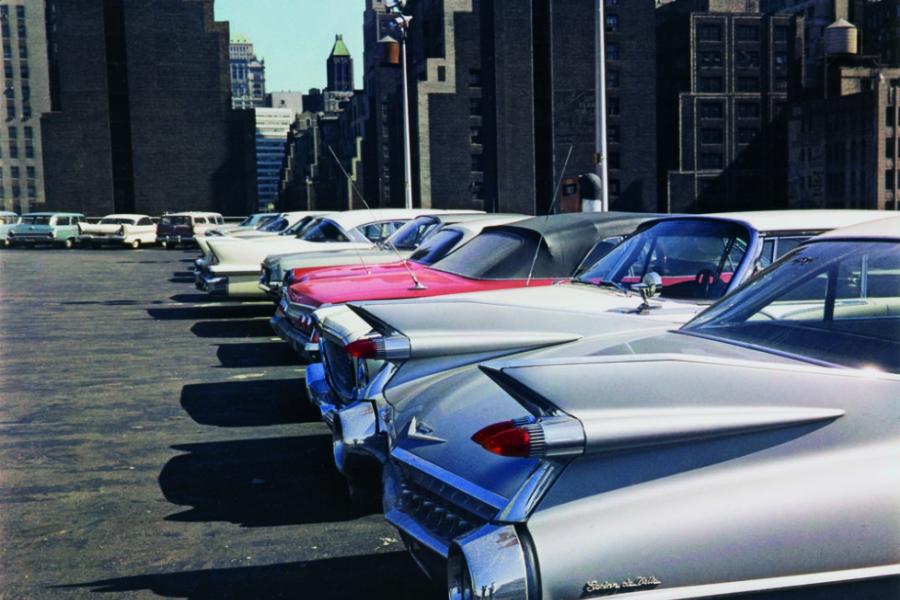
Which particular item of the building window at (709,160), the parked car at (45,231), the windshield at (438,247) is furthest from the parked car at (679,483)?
the building window at (709,160)

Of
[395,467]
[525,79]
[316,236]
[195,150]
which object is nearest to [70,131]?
[195,150]

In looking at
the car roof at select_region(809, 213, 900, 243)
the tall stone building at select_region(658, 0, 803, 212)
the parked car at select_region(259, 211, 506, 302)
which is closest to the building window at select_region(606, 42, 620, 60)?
the tall stone building at select_region(658, 0, 803, 212)

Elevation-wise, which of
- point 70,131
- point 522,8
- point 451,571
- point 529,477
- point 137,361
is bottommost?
point 137,361

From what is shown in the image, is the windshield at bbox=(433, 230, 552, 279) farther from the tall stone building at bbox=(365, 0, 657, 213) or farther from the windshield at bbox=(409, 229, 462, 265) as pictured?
the tall stone building at bbox=(365, 0, 657, 213)

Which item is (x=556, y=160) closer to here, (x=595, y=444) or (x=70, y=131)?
(x=70, y=131)

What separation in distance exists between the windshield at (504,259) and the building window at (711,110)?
3769 inches

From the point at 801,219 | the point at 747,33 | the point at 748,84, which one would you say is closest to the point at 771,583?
the point at 801,219

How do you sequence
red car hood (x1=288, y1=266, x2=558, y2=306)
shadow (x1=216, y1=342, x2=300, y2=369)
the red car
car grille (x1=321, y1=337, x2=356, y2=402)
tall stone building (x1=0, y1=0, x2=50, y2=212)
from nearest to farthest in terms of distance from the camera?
car grille (x1=321, y1=337, x2=356, y2=402), red car hood (x1=288, y1=266, x2=558, y2=306), the red car, shadow (x1=216, y1=342, x2=300, y2=369), tall stone building (x1=0, y1=0, x2=50, y2=212)

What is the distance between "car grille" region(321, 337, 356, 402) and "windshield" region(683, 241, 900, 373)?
233 cm

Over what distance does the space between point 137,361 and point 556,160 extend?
7578cm

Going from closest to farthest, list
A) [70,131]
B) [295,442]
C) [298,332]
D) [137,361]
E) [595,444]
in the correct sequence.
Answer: [595,444]
[295,442]
[298,332]
[137,361]
[70,131]

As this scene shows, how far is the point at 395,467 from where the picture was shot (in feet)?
12.2

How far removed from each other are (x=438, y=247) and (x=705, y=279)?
452 centimetres

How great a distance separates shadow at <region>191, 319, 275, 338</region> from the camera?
14.0 meters
